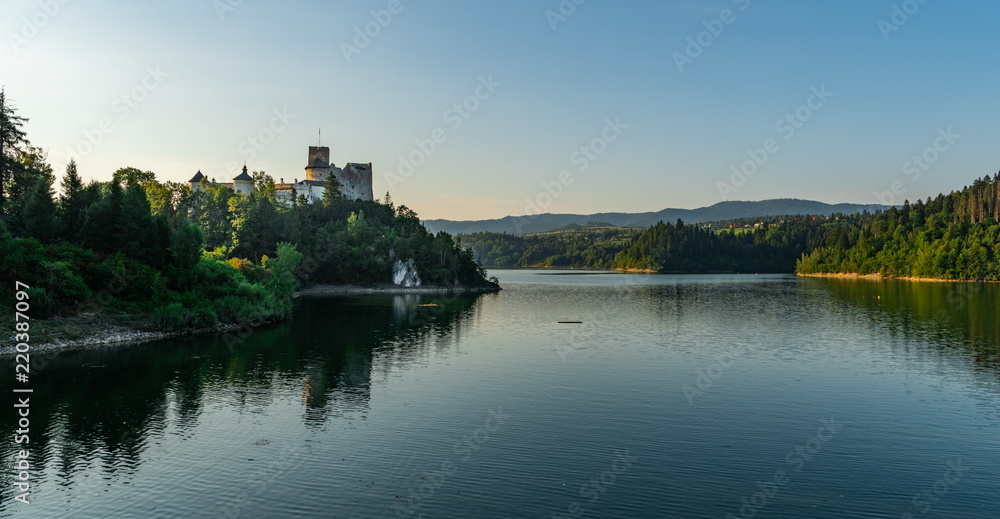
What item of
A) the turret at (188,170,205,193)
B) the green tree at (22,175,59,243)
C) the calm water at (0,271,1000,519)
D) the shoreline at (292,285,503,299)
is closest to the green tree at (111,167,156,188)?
the turret at (188,170,205,193)

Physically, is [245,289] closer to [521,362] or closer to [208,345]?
[208,345]

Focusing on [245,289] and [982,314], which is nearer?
[245,289]

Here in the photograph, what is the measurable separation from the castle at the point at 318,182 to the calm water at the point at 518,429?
93.2 m

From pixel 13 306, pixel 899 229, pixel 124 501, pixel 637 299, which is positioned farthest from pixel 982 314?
pixel 899 229

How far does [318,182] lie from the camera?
476 ft

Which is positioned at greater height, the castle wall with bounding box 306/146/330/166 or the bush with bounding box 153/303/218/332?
the castle wall with bounding box 306/146/330/166

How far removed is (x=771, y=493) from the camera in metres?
19.6

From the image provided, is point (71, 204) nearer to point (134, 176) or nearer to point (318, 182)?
point (134, 176)

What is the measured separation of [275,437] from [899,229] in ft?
734

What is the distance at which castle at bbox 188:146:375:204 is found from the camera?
135 meters

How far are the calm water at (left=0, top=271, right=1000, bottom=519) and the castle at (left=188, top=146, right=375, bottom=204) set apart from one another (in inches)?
3669

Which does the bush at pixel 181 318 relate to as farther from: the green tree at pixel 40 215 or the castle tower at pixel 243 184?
the castle tower at pixel 243 184

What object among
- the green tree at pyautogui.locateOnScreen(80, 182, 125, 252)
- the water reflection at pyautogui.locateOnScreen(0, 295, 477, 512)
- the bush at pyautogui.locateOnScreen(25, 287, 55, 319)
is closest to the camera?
the water reflection at pyautogui.locateOnScreen(0, 295, 477, 512)

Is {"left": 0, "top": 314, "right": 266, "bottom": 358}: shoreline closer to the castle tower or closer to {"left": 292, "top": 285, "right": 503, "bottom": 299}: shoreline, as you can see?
{"left": 292, "top": 285, "right": 503, "bottom": 299}: shoreline
